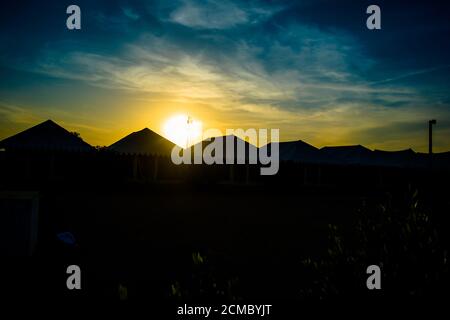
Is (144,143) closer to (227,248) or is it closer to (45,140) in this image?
(45,140)

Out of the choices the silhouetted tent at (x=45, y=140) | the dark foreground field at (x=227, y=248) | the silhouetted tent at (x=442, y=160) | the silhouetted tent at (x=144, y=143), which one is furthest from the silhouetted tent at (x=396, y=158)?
the silhouetted tent at (x=45, y=140)

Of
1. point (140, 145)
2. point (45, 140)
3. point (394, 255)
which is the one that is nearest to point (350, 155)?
point (140, 145)

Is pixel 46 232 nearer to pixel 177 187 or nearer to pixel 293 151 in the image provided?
pixel 177 187

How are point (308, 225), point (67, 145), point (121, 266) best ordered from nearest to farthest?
point (121, 266) → point (308, 225) → point (67, 145)

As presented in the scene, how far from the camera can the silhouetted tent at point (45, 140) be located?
2047 centimetres

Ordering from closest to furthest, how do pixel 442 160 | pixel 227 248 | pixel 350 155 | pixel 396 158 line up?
pixel 227 248
pixel 350 155
pixel 396 158
pixel 442 160

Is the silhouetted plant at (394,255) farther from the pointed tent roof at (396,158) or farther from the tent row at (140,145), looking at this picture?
the pointed tent roof at (396,158)

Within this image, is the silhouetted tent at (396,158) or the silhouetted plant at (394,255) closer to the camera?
the silhouetted plant at (394,255)

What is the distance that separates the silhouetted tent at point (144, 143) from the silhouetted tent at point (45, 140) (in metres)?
3.48

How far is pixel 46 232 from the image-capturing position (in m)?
9.11

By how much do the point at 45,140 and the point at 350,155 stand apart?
3131 cm

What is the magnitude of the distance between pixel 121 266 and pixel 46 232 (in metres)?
3.27

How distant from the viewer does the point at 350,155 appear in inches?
1620
